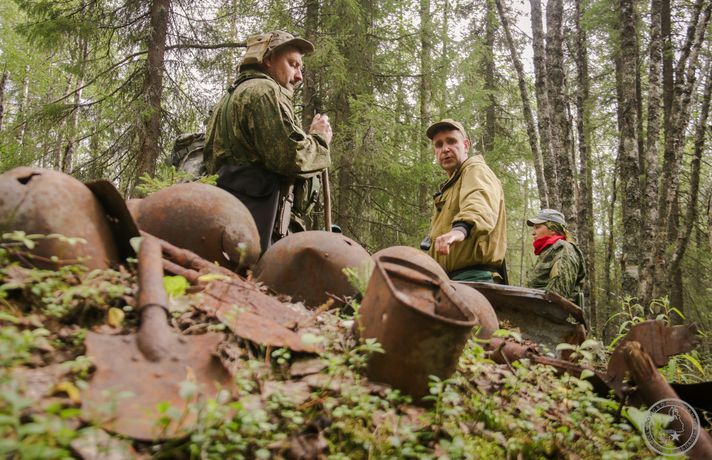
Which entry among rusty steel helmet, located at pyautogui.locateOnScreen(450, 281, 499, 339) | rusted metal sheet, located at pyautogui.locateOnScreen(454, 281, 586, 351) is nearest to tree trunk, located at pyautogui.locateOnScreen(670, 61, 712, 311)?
rusted metal sheet, located at pyautogui.locateOnScreen(454, 281, 586, 351)

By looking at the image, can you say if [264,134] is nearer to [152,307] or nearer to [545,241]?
[152,307]

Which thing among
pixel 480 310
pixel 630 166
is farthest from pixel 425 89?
pixel 480 310

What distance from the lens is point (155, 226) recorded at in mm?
3422

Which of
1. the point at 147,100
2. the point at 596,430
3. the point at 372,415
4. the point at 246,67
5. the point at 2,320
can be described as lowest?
the point at 596,430

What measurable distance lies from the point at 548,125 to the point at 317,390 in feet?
31.0

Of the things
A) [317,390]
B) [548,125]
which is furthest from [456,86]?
[317,390]

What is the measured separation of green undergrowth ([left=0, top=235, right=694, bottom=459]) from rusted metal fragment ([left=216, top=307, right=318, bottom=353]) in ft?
0.16

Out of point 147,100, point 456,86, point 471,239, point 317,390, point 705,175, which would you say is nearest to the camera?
point 317,390

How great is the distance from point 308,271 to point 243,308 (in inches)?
54.2

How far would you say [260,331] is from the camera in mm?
2430

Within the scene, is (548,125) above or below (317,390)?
above

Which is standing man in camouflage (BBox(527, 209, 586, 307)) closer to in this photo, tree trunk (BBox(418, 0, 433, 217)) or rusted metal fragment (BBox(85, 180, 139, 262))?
rusted metal fragment (BBox(85, 180, 139, 262))

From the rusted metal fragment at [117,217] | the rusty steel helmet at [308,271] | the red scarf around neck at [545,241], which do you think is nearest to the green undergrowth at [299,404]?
the rusted metal fragment at [117,217]

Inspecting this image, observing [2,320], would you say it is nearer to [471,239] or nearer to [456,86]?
[471,239]
